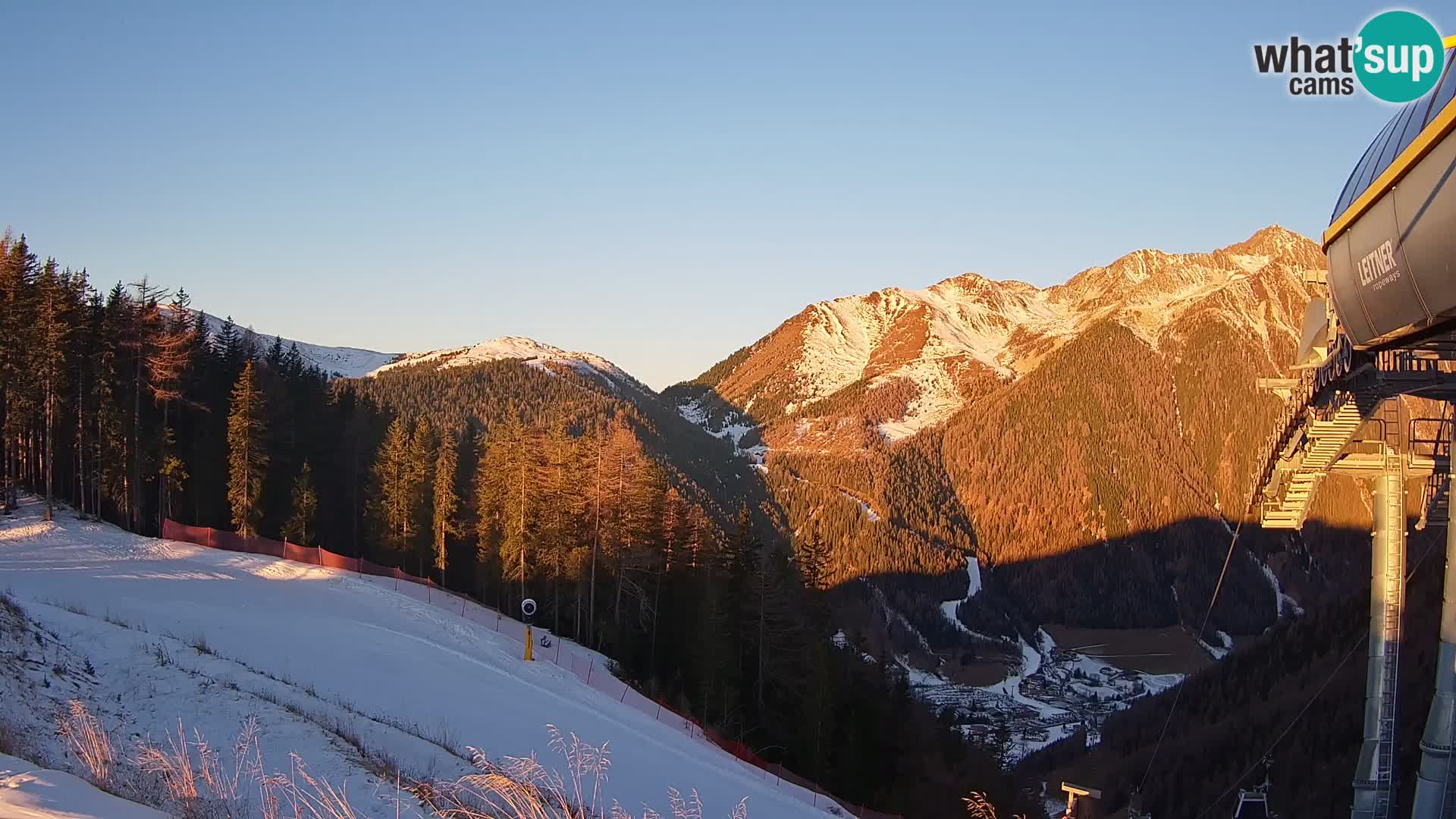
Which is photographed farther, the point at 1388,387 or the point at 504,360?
the point at 504,360

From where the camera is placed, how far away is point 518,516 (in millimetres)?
44969

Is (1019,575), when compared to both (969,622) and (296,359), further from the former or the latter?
(296,359)

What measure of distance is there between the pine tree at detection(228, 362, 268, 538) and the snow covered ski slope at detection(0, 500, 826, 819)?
27.3ft

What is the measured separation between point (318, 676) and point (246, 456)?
2717 cm

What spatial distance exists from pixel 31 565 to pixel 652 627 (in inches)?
927

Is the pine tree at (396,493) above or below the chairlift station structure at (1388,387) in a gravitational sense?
below

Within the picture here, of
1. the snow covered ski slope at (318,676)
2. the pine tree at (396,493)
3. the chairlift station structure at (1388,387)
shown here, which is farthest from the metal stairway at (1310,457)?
the pine tree at (396,493)

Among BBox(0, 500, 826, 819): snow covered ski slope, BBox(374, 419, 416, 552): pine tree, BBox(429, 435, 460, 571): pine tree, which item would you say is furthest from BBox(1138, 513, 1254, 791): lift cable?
BBox(374, 419, 416, 552): pine tree

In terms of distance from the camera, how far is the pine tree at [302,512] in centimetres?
4631

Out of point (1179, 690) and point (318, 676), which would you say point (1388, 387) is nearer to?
point (318, 676)

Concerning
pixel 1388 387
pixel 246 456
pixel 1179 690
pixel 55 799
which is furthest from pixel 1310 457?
pixel 246 456

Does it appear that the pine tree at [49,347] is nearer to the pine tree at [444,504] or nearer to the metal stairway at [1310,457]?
the pine tree at [444,504]

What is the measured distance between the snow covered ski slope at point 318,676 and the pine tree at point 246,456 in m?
8.32

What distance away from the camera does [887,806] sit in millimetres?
39219
